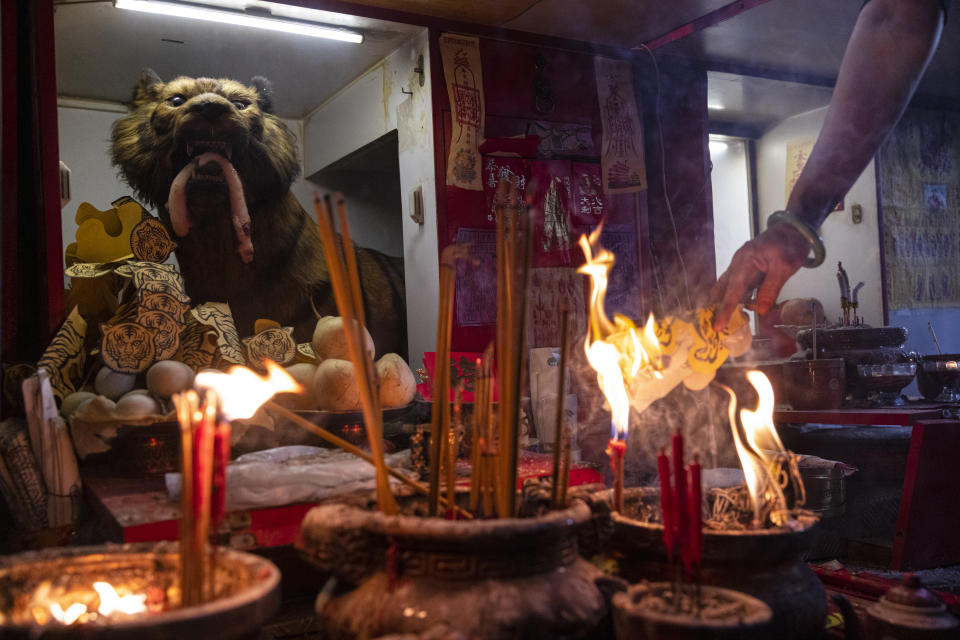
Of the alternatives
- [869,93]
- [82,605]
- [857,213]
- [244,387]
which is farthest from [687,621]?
[857,213]

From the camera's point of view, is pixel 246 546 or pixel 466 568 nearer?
pixel 466 568

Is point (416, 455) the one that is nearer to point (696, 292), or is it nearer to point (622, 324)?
point (622, 324)

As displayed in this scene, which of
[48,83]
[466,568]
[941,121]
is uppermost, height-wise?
[941,121]

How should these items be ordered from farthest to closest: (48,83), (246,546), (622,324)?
(48,83), (622,324), (246,546)

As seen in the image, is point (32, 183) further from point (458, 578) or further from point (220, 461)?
point (458, 578)

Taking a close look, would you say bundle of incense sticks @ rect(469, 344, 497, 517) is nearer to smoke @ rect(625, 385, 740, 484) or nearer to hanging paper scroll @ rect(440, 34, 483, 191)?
smoke @ rect(625, 385, 740, 484)

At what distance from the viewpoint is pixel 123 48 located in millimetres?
3908

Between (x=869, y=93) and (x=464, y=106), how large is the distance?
1949 mm

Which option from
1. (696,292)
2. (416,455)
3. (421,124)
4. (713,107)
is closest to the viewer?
(416,455)

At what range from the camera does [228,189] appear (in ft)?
10.8

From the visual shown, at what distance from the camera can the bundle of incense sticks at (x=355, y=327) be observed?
3.81ft

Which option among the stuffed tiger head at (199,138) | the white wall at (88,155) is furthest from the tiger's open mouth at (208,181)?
the white wall at (88,155)

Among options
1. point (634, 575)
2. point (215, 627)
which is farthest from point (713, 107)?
point (215, 627)

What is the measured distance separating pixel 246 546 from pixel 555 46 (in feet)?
9.93
